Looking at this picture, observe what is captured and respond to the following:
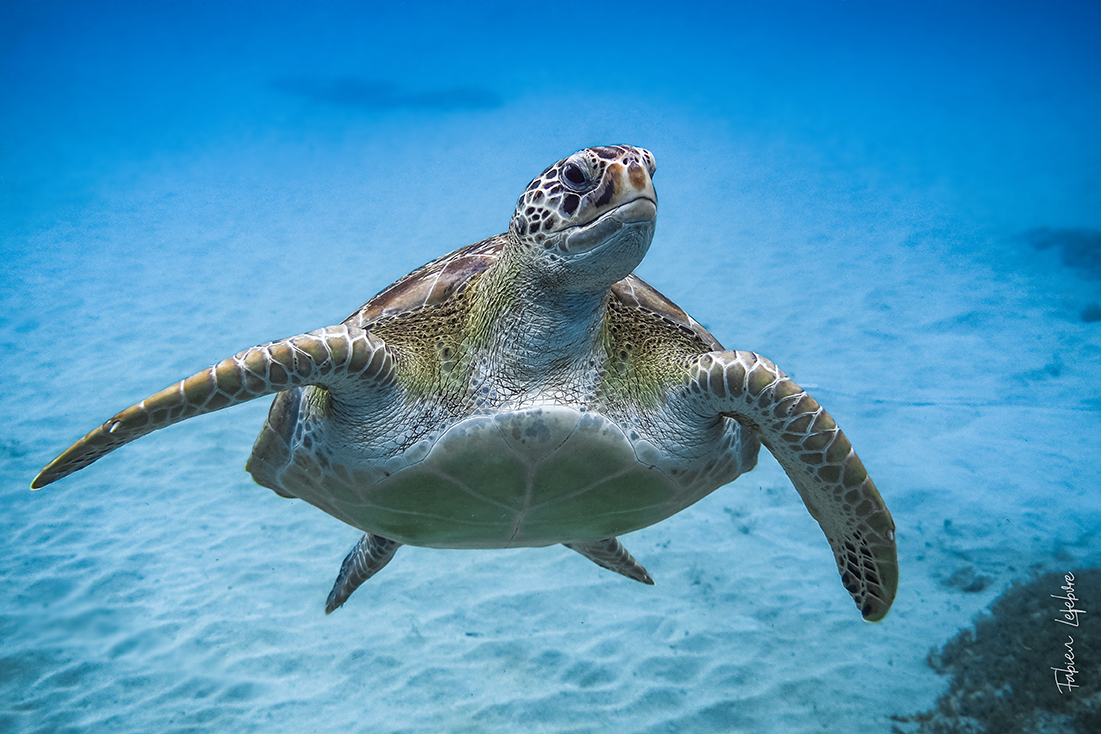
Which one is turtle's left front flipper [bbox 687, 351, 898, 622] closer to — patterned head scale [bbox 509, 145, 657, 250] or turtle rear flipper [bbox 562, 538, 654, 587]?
patterned head scale [bbox 509, 145, 657, 250]

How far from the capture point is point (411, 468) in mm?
2250

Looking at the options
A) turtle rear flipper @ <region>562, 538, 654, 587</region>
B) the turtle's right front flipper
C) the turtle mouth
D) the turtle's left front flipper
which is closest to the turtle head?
the turtle mouth

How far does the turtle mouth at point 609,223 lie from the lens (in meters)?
1.74

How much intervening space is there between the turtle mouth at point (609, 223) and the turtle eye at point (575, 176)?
0.12 meters

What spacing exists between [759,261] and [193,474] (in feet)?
35.2

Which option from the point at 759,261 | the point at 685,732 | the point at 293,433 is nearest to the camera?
the point at 293,433

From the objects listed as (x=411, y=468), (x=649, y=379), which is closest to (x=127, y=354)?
(x=411, y=468)

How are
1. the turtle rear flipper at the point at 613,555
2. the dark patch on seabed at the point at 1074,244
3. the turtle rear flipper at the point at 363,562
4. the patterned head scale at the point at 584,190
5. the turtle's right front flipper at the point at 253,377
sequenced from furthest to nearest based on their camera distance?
the dark patch on seabed at the point at 1074,244 < the turtle rear flipper at the point at 613,555 < the turtle rear flipper at the point at 363,562 < the turtle's right front flipper at the point at 253,377 < the patterned head scale at the point at 584,190

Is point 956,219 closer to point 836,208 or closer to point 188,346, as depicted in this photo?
point 836,208

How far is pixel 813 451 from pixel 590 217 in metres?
1.14

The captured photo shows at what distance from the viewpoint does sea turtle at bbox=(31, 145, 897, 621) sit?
75.7 inches
